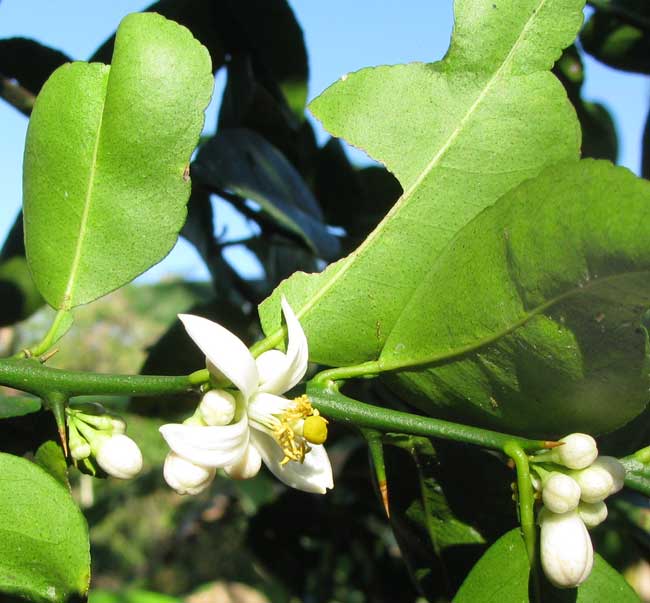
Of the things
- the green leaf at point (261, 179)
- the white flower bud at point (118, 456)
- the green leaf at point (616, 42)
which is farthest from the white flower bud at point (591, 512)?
the green leaf at point (616, 42)

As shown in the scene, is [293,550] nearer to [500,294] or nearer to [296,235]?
[296,235]

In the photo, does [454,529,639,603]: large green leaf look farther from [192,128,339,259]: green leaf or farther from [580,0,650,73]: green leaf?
[580,0,650,73]: green leaf

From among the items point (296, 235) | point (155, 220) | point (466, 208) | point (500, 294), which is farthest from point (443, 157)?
point (296, 235)

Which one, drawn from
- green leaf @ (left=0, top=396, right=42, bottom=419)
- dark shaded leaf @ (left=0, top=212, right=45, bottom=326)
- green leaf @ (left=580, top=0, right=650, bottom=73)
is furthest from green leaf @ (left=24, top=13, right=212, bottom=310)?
green leaf @ (left=580, top=0, right=650, bottom=73)

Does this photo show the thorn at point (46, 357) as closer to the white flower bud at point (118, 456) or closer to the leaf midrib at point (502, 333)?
the white flower bud at point (118, 456)

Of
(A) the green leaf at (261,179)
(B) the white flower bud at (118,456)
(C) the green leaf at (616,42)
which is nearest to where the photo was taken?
(B) the white flower bud at (118,456)

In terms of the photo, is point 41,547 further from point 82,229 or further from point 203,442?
point 82,229
